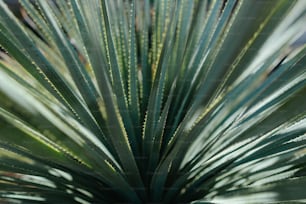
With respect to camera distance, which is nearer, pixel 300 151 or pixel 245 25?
pixel 245 25

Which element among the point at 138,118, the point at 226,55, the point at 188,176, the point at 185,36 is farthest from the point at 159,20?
the point at 226,55

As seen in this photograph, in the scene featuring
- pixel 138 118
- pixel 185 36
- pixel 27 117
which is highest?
pixel 185 36

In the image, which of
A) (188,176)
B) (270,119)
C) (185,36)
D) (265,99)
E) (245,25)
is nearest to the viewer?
(245,25)

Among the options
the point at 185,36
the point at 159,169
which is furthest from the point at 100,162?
the point at 185,36

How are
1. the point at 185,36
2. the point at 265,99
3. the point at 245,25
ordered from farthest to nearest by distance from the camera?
the point at 185,36, the point at 265,99, the point at 245,25

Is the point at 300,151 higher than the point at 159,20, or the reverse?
the point at 159,20

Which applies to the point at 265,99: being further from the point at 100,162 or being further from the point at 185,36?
the point at 100,162

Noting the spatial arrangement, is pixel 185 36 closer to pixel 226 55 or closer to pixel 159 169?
pixel 159 169
